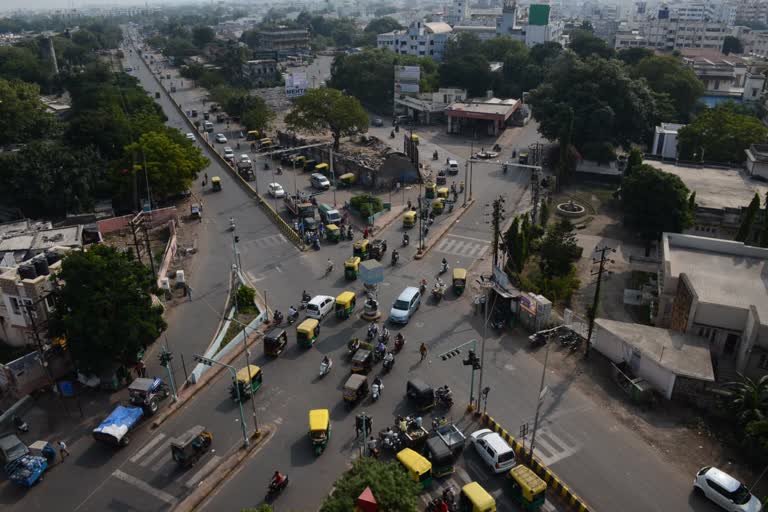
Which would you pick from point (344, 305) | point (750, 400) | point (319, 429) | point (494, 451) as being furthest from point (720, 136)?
point (319, 429)

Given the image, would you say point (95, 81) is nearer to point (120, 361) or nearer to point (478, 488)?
point (120, 361)

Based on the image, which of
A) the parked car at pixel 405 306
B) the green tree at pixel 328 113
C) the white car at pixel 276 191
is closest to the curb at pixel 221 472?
the parked car at pixel 405 306

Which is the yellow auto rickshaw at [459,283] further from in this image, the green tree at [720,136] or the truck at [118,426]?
the green tree at [720,136]

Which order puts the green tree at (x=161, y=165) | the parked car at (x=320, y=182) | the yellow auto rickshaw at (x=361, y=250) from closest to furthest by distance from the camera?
the yellow auto rickshaw at (x=361, y=250) < the green tree at (x=161, y=165) < the parked car at (x=320, y=182)

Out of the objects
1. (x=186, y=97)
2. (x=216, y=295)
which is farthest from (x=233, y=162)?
(x=186, y=97)

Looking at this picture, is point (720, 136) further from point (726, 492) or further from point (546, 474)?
point (546, 474)

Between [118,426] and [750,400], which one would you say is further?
[118,426]
